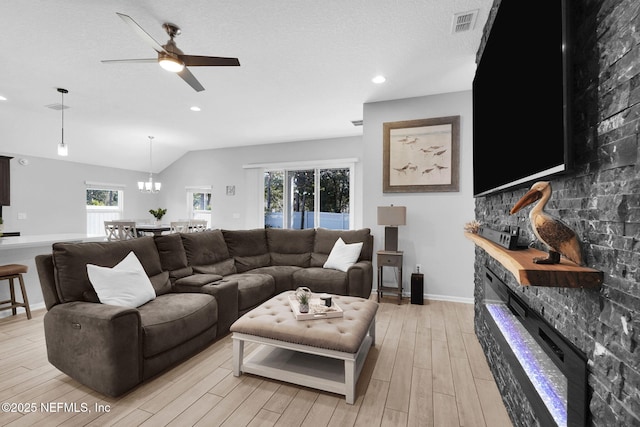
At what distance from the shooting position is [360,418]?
173 cm

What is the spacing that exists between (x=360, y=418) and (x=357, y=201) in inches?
180

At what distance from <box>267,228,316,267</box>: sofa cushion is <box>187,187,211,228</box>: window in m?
3.76

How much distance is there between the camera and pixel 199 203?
25.3ft

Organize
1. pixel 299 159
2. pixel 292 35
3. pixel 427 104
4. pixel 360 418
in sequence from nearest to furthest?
pixel 360 418, pixel 292 35, pixel 427 104, pixel 299 159

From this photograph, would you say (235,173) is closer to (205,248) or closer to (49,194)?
(49,194)

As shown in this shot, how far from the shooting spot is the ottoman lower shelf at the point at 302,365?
187 cm

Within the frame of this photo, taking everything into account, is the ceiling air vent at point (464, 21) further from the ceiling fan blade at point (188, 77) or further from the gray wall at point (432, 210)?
the ceiling fan blade at point (188, 77)

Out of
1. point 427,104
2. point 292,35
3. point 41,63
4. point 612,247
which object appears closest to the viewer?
point 612,247

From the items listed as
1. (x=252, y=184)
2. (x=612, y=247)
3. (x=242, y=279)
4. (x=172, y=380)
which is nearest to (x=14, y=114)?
(x=252, y=184)

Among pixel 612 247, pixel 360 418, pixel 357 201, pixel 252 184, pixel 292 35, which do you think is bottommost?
pixel 360 418

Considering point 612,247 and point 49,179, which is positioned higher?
point 49,179

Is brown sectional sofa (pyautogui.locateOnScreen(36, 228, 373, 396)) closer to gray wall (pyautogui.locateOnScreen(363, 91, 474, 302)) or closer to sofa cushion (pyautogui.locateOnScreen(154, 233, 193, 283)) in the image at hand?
sofa cushion (pyautogui.locateOnScreen(154, 233, 193, 283))

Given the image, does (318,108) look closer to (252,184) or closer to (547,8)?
(252,184)

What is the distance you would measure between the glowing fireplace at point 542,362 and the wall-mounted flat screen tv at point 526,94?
63cm
